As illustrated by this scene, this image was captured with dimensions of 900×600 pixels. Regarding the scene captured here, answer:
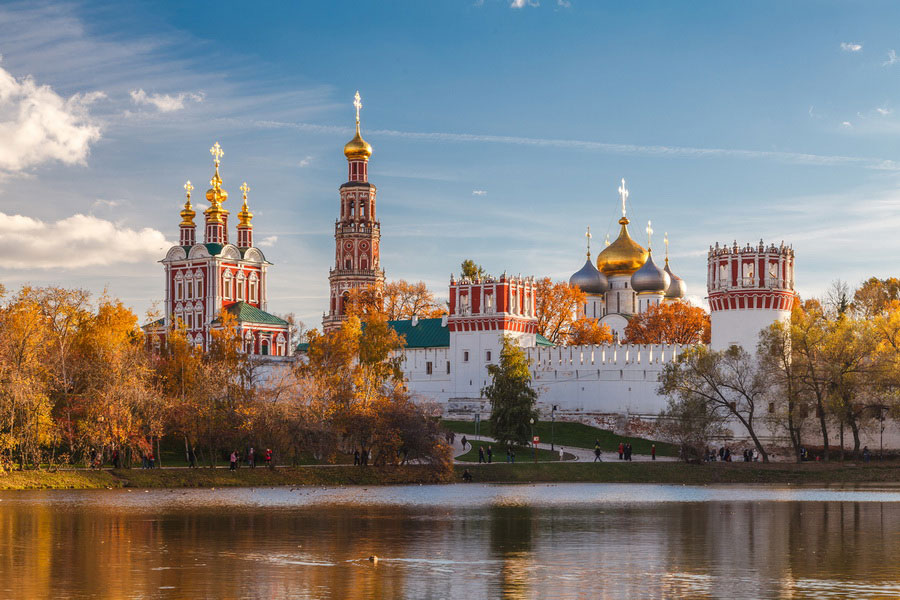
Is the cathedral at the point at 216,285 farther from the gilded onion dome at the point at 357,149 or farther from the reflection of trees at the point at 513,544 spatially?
the reflection of trees at the point at 513,544

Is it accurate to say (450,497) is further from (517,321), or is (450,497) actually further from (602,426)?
(517,321)

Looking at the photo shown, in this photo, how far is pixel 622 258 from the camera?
101500mm

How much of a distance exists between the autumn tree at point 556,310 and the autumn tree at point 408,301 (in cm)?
954

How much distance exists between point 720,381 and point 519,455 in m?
10.2

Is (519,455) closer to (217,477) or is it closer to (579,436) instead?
(579,436)

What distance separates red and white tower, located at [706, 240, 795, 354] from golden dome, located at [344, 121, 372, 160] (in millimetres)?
39632

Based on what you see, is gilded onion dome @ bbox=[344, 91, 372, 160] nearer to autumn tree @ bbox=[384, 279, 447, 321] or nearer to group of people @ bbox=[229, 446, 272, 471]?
autumn tree @ bbox=[384, 279, 447, 321]

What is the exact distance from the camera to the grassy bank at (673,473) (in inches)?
2051

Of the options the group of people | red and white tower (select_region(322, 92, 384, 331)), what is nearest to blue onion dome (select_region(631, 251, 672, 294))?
red and white tower (select_region(322, 92, 384, 331))

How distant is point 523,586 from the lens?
18.4 meters

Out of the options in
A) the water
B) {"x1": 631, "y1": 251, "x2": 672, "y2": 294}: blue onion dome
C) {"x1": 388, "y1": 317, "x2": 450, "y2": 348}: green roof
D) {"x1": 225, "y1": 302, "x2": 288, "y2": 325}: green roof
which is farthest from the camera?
{"x1": 631, "y1": 251, "x2": 672, "y2": 294}: blue onion dome

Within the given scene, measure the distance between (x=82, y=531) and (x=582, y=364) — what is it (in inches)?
1924

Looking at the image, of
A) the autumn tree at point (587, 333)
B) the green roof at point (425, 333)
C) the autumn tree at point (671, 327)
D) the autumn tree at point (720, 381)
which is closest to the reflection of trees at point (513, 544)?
the autumn tree at point (720, 381)

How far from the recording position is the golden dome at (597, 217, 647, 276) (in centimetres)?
10112
